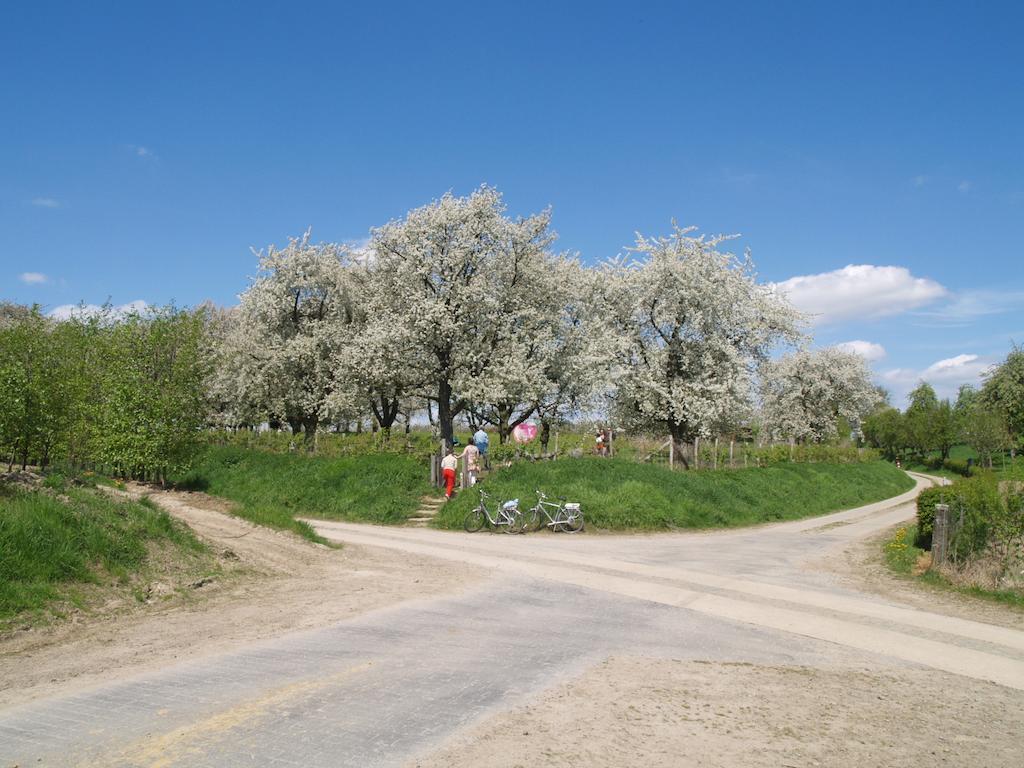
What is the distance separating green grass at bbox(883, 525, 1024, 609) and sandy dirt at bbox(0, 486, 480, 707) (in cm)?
769

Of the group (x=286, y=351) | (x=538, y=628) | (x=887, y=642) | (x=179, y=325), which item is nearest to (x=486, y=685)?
(x=538, y=628)

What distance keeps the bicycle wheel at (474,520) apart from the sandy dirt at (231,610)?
444 centimetres

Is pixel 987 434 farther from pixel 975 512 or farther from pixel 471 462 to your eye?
pixel 975 512

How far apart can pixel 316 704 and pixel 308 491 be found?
1893 cm

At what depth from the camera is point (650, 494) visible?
2059cm

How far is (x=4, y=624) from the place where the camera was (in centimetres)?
755

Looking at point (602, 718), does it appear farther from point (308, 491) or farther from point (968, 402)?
point (968, 402)

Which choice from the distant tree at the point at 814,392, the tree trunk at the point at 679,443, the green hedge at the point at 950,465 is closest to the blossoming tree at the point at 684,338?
the tree trunk at the point at 679,443

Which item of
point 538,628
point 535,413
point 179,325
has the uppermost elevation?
point 179,325

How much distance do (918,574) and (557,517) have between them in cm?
834

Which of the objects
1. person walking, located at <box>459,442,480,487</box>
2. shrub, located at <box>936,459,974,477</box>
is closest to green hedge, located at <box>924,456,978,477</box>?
shrub, located at <box>936,459,974,477</box>

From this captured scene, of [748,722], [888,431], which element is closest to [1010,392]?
[888,431]

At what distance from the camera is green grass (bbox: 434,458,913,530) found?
19703mm

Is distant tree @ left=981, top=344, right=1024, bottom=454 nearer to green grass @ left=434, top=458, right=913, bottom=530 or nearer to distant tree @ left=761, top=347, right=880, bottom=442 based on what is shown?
Answer: distant tree @ left=761, top=347, right=880, bottom=442
